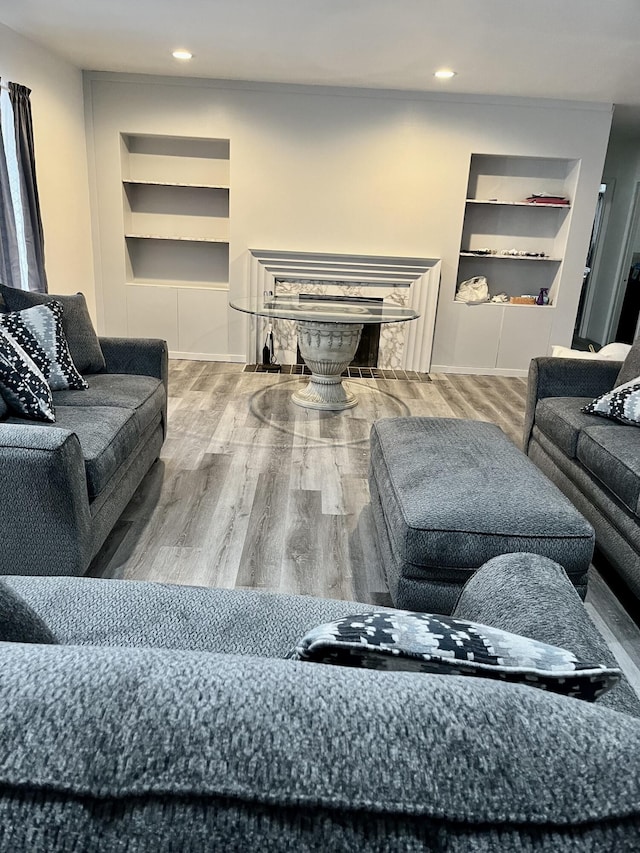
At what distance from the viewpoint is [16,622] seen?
78cm

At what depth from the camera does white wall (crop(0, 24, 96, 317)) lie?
4.08 meters

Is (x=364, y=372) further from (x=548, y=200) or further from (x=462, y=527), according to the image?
(x=462, y=527)

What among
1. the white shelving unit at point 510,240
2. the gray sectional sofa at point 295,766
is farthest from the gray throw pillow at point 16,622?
the white shelving unit at point 510,240

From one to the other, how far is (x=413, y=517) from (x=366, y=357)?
415 cm

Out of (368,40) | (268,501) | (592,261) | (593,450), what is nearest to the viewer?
(593,450)

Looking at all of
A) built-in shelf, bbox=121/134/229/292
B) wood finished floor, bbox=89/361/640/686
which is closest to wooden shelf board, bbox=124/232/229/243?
built-in shelf, bbox=121/134/229/292

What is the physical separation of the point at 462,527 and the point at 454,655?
1.12 m

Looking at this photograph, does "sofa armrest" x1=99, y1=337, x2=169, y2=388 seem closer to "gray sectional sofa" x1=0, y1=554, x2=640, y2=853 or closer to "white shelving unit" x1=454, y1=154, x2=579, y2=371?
"gray sectional sofa" x1=0, y1=554, x2=640, y2=853

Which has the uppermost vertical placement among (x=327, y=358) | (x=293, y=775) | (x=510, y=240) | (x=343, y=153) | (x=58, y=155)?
(x=343, y=153)

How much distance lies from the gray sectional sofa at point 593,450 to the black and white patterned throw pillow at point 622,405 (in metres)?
0.03

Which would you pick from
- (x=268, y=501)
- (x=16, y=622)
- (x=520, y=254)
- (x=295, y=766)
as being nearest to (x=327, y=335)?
(x=268, y=501)

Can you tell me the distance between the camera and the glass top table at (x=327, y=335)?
404cm

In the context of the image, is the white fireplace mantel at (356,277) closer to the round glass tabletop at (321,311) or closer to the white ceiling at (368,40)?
the round glass tabletop at (321,311)

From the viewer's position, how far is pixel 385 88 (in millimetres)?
5066
